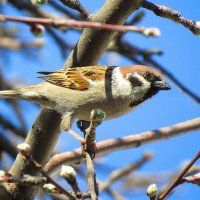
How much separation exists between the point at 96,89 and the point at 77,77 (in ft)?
0.59

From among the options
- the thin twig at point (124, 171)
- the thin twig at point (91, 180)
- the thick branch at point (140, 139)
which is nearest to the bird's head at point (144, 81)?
the thin twig at point (124, 171)

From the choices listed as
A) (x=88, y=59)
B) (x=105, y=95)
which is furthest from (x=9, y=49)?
(x=88, y=59)

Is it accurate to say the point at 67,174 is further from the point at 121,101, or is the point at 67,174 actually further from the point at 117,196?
the point at 117,196

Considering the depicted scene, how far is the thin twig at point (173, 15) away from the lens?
241 cm

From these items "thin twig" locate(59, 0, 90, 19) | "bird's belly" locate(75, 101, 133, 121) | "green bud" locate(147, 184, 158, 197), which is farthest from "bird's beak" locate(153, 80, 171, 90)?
"green bud" locate(147, 184, 158, 197)

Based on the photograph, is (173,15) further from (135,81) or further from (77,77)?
(77,77)

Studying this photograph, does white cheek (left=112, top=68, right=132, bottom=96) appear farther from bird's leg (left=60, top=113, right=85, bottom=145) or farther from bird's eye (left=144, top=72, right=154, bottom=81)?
bird's leg (left=60, top=113, right=85, bottom=145)

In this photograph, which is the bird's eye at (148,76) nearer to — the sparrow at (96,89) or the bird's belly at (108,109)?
the sparrow at (96,89)

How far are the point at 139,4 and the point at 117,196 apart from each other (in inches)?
56.6

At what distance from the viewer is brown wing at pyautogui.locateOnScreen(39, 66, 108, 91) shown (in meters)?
3.15

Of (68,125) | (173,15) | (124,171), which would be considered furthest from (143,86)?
(173,15)

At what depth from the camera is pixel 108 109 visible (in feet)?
9.69

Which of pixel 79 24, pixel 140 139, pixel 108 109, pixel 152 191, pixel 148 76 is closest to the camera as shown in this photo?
pixel 79 24

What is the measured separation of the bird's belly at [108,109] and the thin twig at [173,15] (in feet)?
2.49
